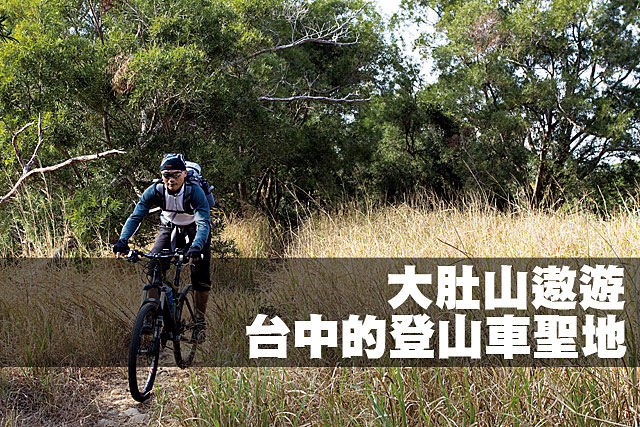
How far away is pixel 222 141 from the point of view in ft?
31.2

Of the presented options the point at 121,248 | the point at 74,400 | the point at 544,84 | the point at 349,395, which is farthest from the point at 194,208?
the point at 544,84

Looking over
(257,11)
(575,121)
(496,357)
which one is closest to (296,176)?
(257,11)

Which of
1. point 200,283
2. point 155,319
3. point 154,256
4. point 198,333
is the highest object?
point 154,256

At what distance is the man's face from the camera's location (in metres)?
4.59

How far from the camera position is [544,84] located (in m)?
15.3

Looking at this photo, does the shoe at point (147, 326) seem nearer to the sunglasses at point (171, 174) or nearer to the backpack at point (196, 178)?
the sunglasses at point (171, 174)

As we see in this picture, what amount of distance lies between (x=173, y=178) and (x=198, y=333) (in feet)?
4.48

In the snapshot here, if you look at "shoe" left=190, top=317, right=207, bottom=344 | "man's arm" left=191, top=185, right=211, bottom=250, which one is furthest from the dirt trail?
"man's arm" left=191, top=185, right=211, bottom=250

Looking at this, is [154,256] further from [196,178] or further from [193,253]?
[196,178]

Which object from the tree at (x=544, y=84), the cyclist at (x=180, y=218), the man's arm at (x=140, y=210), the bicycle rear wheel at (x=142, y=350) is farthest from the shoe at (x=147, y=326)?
the tree at (x=544, y=84)

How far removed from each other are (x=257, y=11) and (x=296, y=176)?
403 cm

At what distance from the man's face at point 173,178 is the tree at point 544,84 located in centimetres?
1195

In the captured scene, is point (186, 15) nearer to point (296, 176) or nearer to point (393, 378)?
point (296, 176)

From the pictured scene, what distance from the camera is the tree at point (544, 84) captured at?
50.7ft
